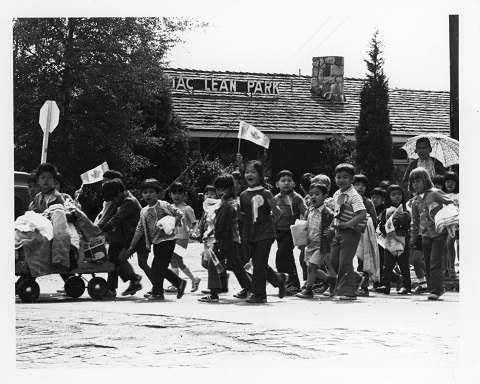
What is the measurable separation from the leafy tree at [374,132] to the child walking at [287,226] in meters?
5.16

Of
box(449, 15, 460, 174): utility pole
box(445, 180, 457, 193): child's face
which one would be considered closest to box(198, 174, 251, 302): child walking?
box(445, 180, 457, 193): child's face

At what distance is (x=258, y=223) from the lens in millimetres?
10984

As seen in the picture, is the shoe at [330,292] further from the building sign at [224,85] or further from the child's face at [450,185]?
the building sign at [224,85]

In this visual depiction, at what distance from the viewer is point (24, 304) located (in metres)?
10.8

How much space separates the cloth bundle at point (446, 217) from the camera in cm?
1075

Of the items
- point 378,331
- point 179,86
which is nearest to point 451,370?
point 378,331

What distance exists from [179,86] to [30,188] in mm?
3623

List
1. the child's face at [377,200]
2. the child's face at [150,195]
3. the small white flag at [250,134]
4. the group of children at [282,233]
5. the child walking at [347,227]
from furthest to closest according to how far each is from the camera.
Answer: the small white flag at [250,134], the child's face at [377,200], the child's face at [150,195], the child walking at [347,227], the group of children at [282,233]

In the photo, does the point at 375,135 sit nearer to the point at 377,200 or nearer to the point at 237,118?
the point at 237,118

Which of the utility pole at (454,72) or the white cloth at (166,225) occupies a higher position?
the utility pole at (454,72)

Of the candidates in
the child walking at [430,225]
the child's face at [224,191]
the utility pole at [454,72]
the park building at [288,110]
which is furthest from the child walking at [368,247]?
the park building at [288,110]

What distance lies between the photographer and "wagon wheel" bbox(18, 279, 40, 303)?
10930 mm
